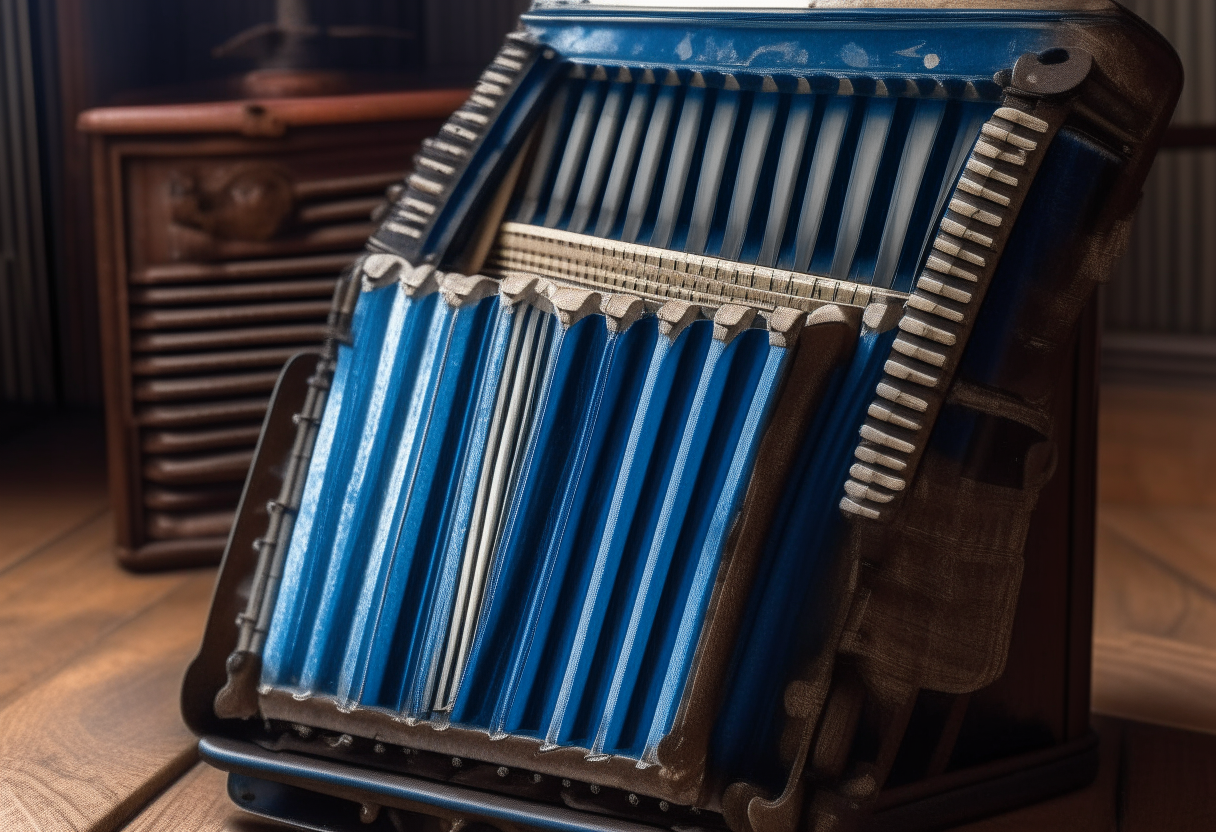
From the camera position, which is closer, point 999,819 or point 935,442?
point 935,442

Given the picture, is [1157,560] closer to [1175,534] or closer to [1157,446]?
[1175,534]

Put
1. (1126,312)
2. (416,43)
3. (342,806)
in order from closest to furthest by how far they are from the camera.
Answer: (342,806) → (416,43) → (1126,312)

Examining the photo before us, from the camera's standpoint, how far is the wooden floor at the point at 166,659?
956mm

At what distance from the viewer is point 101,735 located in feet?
3.46

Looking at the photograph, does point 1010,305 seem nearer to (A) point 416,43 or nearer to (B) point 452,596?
(B) point 452,596

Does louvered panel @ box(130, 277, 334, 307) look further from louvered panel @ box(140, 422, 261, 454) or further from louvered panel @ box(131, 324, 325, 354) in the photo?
louvered panel @ box(140, 422, 261, 454)

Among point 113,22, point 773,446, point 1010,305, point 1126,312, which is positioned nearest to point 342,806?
point 773,446

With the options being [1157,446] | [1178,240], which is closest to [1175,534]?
[1157,446]

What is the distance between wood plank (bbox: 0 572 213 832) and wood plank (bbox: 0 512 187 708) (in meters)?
0.03

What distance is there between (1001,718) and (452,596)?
0.38m

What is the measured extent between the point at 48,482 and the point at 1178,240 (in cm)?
163

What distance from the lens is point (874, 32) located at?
865 millimetres

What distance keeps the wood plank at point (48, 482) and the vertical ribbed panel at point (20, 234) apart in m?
0.10

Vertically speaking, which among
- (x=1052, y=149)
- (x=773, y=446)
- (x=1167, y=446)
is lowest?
(x=1167, y=446)
